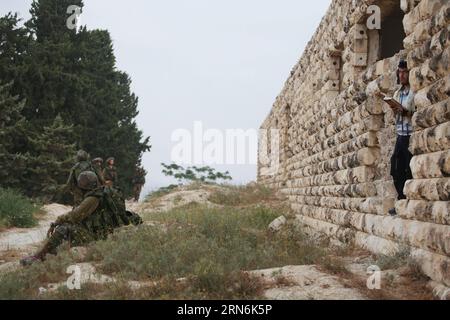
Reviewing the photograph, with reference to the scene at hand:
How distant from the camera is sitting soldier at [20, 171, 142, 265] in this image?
22.1 ft

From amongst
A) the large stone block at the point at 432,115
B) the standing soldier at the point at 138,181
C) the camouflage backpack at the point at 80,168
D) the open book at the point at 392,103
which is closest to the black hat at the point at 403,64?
the open book at the point at 392,103

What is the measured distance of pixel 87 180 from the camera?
23.6ft

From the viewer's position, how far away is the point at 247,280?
14.3 feet

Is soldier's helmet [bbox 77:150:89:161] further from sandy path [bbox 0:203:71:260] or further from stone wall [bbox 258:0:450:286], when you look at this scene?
stone wall [bbox 258:0:450:286]

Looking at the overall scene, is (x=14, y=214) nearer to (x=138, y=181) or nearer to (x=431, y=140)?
(x=431, y=140)

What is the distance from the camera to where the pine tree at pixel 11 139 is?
16.7 m

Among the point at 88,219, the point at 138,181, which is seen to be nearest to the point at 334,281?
the point at 88,219

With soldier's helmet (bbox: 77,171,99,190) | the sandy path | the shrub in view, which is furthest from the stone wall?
the shrub

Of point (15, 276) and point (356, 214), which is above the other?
point (356, 214)

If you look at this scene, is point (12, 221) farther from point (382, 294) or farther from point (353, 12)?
point (382, 294)

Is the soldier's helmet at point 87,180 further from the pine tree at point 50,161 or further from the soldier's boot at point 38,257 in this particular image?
the pine tree at point 50,161

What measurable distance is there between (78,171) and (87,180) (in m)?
0.57
